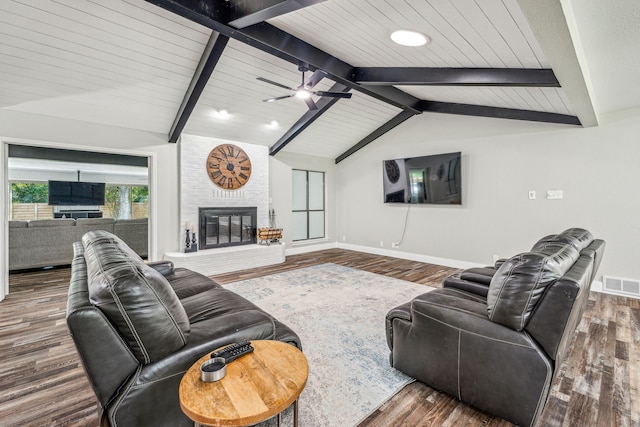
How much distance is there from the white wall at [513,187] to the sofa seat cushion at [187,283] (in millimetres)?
4493

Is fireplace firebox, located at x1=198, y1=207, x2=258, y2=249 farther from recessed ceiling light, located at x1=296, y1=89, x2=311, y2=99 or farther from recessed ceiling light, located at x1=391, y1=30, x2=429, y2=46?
recessed ceiling light, located at x1=391, y1=30, x2=429, y2=46

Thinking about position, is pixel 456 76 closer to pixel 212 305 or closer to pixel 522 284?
pixel 522 284

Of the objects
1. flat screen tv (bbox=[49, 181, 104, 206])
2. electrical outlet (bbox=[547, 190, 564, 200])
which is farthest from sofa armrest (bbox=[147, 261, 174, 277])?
flat screen tv (bbox=[49, 181, 104, 206])

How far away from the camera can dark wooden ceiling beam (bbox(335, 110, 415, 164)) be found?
19.2ft

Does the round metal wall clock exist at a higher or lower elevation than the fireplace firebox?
higher

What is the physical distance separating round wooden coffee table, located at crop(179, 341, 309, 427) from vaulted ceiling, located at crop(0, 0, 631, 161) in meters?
2.07

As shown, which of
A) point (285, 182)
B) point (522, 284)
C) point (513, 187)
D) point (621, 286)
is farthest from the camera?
point (285, 182)

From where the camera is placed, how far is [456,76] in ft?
11.1

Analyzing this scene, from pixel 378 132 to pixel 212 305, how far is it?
5388mm

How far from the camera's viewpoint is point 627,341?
2.63 m

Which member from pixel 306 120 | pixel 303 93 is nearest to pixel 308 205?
pixel 306 120

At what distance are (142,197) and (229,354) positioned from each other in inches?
450

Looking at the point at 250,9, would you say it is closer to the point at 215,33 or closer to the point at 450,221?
the point at 215,33

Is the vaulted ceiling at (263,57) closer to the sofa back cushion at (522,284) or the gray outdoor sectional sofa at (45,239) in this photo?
the sofa back cushion at (522,284)
